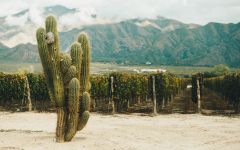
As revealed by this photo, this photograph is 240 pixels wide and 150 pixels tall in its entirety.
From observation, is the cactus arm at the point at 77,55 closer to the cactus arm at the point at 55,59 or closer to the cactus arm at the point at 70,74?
the cactus arm at the point at 70,74

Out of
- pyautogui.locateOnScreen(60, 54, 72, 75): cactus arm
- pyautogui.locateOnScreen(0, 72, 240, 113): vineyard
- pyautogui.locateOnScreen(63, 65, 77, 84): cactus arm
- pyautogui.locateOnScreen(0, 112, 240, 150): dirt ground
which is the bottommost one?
pyautogui.locateOnScreen(0, 112, 240, 150): dirt ground

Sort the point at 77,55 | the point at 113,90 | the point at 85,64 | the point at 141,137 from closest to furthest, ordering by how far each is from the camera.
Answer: the point at 77,55, the point at 85,64, the point at 141,137, the point at 113,90

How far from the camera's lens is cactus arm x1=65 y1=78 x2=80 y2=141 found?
15.3 metres

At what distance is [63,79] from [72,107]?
3.82 ft

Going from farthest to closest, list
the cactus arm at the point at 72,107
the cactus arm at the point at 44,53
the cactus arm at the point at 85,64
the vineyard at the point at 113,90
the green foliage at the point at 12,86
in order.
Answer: the green foliage at the point at 12,86 → the vineyard at the point at 113,90 → the cactus arm at the point at 85,64 → the cactus arm at the point at 44,53 → the cactus arm at the point at 72,107

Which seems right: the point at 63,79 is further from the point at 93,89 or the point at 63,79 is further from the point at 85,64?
the point at 93,89

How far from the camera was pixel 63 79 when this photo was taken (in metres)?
15.8

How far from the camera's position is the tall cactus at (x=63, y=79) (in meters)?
15.5

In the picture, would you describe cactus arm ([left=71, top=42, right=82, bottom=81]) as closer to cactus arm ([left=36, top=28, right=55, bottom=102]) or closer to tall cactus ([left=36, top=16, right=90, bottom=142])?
tall cactus ([left=36, top=16, right=90, bottom=142])

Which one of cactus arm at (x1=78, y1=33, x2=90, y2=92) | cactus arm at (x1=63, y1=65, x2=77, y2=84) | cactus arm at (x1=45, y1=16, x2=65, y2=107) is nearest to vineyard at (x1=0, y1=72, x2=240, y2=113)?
cactus arm at (x1=78, y1=33, x2=90, y2=92)

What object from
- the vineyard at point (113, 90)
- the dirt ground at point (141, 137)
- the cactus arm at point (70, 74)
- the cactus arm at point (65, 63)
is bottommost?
the dirt ground at point (141, 137)

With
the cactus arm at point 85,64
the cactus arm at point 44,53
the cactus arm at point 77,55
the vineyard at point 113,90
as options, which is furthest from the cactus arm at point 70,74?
the vineyard at point 113,90

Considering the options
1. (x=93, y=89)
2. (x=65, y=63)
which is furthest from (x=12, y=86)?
(x=65, y=63)

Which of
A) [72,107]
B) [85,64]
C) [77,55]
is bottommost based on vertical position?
[72,107]
